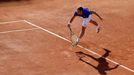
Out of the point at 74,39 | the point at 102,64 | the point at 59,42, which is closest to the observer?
the point at 102,64

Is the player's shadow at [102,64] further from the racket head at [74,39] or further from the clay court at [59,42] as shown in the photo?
the racket head at [74,39]

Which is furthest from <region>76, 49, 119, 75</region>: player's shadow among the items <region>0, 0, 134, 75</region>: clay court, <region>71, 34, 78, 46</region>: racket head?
<region>71, 34, 78, 46</region>: racket head

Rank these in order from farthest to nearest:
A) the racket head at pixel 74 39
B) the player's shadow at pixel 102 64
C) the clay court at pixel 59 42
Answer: the racket head at pixel 74 39 → the clay court at pixel 59 42 → the player's shadow at pixel 102 64

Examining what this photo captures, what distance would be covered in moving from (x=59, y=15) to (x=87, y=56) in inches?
272

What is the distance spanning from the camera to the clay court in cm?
1285

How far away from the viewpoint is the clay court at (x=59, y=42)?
1285 cm

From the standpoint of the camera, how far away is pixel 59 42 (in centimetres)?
1559

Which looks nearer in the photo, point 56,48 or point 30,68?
point 30,68

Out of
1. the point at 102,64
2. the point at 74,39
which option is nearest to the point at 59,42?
the point at 74,39

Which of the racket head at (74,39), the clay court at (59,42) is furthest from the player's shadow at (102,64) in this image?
the racket head at (74,39)

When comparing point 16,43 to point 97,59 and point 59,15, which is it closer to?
point 97,59

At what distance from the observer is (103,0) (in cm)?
2461

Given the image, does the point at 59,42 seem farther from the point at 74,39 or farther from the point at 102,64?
the point at 102,64

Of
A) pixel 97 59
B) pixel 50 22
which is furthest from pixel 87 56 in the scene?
pixel 50 22
